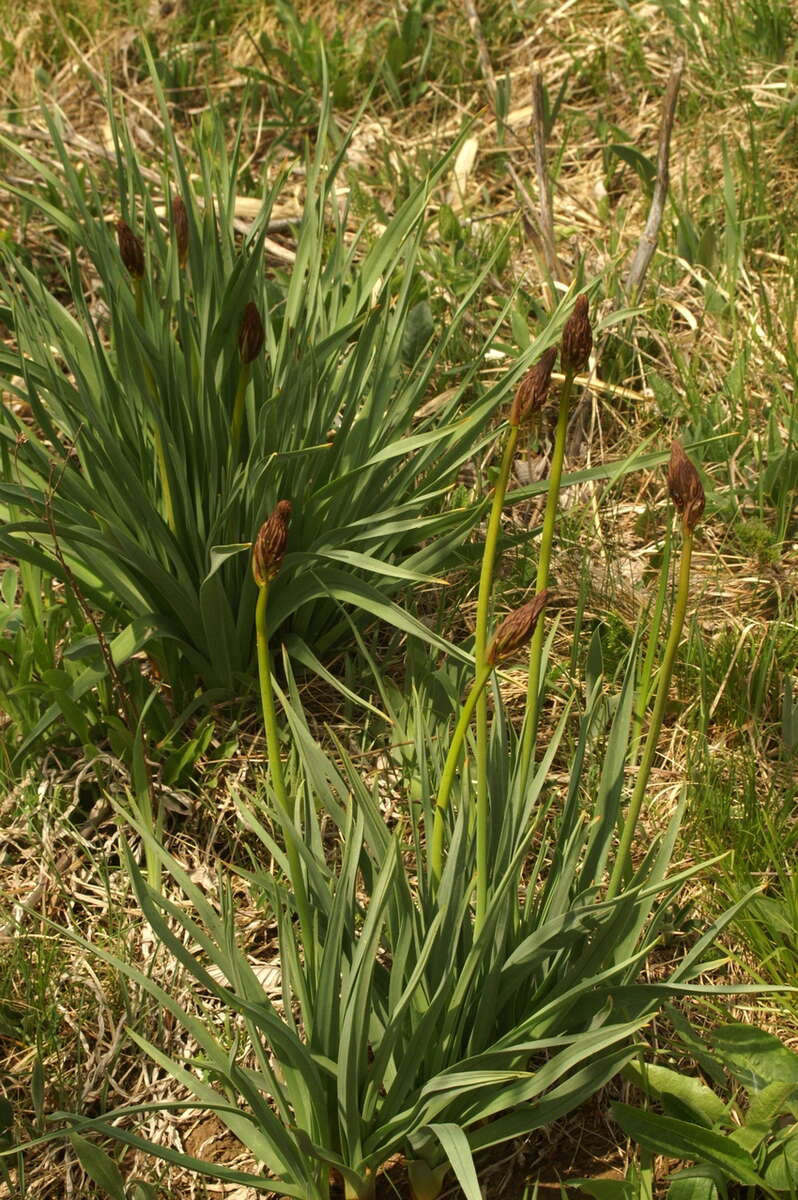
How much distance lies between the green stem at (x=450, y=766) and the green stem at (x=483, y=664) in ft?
0.06

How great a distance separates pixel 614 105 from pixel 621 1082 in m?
2.77

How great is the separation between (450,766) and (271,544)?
335 mm

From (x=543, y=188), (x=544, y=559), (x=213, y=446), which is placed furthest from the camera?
(x=543, y=188)

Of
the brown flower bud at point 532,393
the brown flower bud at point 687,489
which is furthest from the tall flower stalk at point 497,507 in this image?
the brown flower bud at point 687,489

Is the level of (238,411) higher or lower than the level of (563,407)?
lower

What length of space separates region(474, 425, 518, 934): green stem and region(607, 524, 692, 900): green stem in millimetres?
151

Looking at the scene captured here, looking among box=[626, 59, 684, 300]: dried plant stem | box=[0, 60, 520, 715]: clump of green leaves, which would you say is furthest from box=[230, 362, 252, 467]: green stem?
box=[626, 59, 684, 300]: dried plant stem

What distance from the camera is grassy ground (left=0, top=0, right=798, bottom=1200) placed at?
1.81m

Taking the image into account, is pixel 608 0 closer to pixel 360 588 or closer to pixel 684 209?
pixel 684 209

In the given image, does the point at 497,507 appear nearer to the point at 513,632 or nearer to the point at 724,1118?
the point at 513,632

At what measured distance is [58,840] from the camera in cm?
203

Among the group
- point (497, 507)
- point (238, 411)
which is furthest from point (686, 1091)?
point (238, 411)

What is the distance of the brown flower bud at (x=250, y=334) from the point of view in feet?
5.81

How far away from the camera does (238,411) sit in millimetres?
1953
